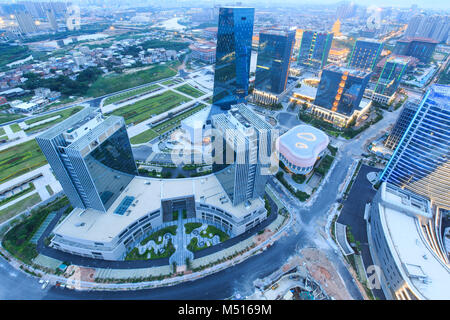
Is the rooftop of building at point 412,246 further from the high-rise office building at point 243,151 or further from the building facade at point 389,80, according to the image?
the building facade at point 389,80

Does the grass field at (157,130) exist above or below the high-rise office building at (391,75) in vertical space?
below

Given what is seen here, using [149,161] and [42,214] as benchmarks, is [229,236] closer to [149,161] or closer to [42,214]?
[149,161]

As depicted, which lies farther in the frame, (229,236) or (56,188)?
(56,188)

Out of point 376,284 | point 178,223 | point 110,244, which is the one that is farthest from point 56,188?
point 376,284

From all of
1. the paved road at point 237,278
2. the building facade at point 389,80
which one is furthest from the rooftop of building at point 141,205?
the building facade at point 389,80

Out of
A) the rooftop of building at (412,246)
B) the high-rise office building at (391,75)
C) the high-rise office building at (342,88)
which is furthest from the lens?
the high-rise office building at (391,75)

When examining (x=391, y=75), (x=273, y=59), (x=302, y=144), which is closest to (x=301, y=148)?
(x=302, y=144)
